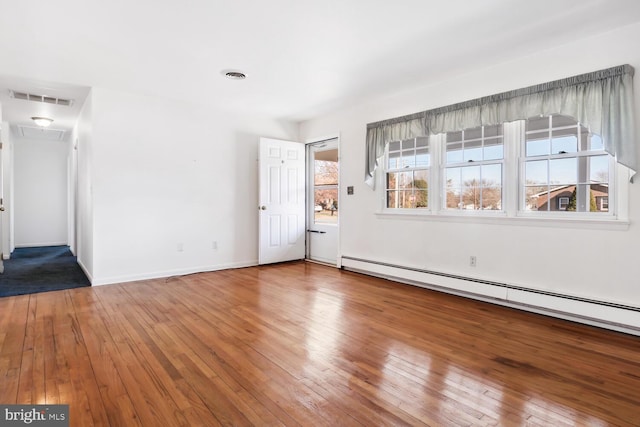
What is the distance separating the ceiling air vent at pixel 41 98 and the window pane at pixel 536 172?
5.87m

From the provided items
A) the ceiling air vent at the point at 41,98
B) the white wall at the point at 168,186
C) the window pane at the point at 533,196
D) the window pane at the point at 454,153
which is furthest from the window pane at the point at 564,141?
the ceiling air vent at the point at 41,98

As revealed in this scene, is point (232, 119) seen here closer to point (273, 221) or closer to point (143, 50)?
point (273, 221)

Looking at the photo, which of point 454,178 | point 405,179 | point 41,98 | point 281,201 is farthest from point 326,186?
point 41,98

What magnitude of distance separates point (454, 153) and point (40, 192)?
9.02 metres

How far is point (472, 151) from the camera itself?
4.00 meters

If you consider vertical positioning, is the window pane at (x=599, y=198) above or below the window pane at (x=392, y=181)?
below

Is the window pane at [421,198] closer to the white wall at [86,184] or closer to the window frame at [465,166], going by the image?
the window frame at [465,166]

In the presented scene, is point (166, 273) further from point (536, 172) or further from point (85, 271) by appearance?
point (536, 172)

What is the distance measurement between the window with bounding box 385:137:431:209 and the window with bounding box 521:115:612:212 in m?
1.19

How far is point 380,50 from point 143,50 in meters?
2.26

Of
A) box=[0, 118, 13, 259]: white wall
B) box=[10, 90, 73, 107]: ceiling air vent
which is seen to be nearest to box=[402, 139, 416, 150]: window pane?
box=[10, 90, 73, 107]: ceiling air vent

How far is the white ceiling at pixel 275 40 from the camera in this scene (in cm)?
263

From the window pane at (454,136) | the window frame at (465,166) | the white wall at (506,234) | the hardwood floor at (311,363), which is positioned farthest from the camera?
the window pane at (454,136)

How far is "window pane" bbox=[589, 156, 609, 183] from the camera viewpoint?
3.08 metres
